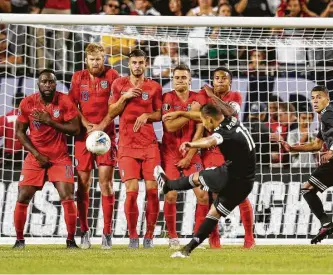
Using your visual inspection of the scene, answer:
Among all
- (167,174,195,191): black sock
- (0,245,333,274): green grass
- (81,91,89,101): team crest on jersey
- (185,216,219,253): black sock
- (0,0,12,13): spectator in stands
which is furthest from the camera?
(0,0,12,13): spectator in stands

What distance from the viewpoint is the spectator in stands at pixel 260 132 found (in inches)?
488

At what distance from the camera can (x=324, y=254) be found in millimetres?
8766

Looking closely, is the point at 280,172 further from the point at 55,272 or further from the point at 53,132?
the point at 55,272

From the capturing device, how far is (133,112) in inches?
388

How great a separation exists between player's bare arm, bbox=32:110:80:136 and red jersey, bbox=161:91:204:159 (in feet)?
3.17

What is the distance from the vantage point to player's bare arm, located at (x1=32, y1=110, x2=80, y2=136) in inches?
381

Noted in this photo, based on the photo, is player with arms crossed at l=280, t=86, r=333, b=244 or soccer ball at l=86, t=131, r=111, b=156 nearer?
soccer ball at l=86, t=131, r=111, b=156

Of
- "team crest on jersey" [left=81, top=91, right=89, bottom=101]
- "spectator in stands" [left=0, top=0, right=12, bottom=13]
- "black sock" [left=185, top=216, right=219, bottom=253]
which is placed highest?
"spectator in stands" [left=0, top=0, right=12, bottom=13]

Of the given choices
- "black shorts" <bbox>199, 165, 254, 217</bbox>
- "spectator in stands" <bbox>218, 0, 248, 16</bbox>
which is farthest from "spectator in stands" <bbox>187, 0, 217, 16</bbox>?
"black shorts" <bbox>199, 165, 254, 217</bbox>

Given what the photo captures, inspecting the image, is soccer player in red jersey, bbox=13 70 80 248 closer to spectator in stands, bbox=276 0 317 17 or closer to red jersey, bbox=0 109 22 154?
red jersey, bbox=0 109 22 154

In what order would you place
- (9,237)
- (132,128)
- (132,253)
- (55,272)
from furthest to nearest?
(9,237) < (132,128) < (132,253) < (55,272)

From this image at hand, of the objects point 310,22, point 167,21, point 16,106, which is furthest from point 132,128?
point 16,106

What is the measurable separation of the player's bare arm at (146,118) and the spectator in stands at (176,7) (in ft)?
17.0

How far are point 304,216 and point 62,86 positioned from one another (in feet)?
12.3
